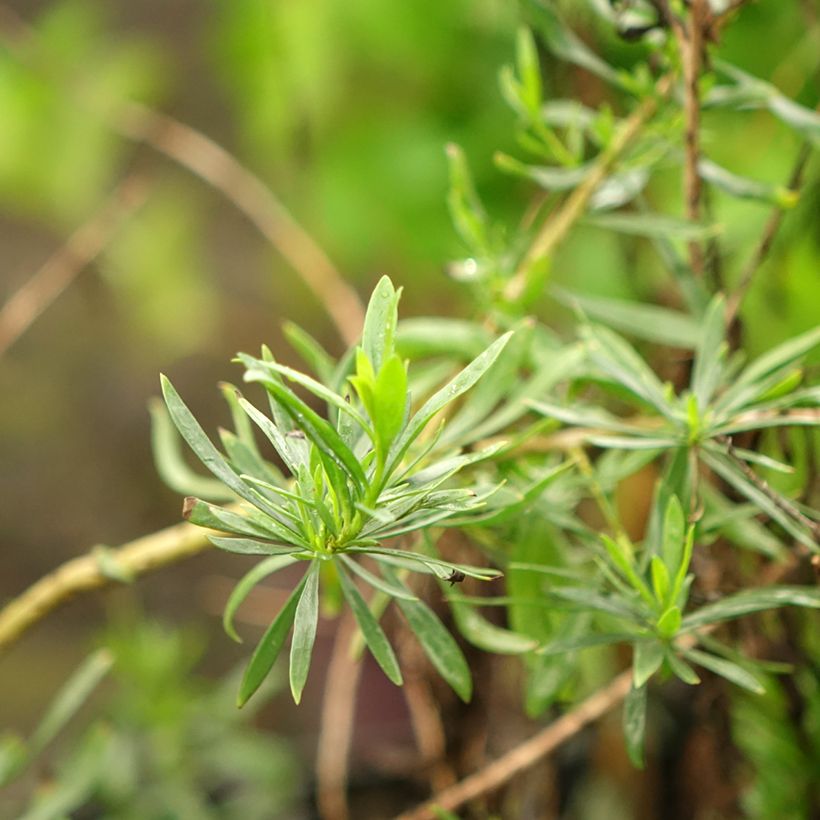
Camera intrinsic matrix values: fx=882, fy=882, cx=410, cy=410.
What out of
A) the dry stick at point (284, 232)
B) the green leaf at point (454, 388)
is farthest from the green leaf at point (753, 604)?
the dry stick at point (284, 232)

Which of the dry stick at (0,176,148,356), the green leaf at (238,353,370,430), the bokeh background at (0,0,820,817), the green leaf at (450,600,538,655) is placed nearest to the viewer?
the green leaf at (238,353,370,430)

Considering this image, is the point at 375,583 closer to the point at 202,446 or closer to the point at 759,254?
the point at 202,446

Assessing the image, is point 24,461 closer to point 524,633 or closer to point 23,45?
point 23,45

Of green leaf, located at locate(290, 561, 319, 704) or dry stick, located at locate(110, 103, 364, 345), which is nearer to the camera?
green leaf, located at locate(290, 561, 319, 704)

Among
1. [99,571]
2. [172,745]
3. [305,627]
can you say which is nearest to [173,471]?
[99,571]

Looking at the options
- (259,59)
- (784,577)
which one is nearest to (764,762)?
(784,577)

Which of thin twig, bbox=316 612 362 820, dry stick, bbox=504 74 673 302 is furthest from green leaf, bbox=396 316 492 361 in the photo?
thin twig, bbox=316 612 362 820

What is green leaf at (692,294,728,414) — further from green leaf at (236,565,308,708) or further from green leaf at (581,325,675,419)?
green leaf at (236,565,308,708)
